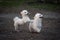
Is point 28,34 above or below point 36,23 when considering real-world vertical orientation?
below

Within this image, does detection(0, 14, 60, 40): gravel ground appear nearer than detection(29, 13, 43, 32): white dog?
Yes

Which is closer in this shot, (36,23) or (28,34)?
(36,23)

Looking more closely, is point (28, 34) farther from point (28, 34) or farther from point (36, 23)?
point (36, 23)

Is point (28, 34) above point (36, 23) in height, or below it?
below

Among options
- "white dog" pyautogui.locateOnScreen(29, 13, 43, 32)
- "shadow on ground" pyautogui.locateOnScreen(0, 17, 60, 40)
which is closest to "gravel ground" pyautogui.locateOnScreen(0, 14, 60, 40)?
"shadow on ground" pyautogui.locateOnScreen(0, 17, 60, 40)

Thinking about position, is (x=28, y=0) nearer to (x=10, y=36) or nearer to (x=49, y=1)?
(x=49, y=1)

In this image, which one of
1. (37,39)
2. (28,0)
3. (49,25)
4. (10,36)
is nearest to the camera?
(37,39)

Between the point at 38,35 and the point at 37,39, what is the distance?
0.46 meters

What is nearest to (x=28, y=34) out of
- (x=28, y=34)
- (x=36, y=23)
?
(x=28, y=34)

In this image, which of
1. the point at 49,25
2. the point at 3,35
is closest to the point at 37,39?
the point at 3,35

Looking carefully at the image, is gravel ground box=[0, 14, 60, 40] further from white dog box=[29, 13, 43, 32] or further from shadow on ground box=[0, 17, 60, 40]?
white dog box=[29, 13, 43, 32]

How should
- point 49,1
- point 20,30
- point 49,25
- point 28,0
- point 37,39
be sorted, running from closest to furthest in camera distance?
point 37,39 < point 20,30 < point 49,25 < point 49,1 < point 28,0

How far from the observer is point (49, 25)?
864 centimetres

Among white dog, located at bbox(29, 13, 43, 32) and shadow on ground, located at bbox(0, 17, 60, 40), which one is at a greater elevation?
white dog, located at bbox(29, 13, 43, 32)
